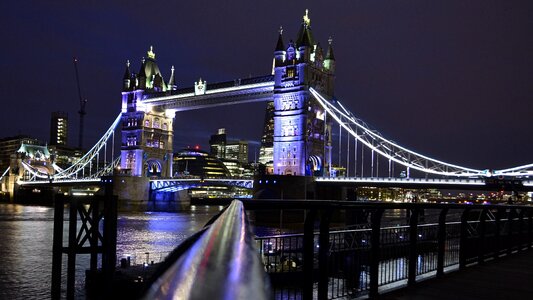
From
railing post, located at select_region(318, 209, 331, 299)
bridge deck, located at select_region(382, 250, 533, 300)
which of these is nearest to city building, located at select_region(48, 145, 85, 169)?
bridge deck, located at select_region(382, 250, 533, 300)

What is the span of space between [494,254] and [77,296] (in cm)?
1207

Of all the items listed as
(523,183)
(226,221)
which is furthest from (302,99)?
(226,221)

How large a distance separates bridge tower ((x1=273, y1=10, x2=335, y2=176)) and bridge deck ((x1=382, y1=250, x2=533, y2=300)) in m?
46.6

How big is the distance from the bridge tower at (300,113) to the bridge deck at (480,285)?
46635mm

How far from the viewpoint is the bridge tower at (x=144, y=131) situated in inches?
3061

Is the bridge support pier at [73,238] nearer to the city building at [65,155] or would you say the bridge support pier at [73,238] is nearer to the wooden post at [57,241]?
the wooden post at [57,241]

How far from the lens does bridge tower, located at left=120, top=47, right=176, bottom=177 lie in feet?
255

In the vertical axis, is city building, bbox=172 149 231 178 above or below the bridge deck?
above

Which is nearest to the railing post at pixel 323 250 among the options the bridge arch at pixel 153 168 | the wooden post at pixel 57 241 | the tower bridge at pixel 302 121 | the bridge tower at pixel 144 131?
the wooden post at pixel 57 241

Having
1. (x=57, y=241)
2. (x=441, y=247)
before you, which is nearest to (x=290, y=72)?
(x=57, y=241)

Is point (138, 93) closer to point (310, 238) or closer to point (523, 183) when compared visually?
point (523, 183)

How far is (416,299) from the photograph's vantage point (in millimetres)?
6031

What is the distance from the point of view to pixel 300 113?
5678 centimetres

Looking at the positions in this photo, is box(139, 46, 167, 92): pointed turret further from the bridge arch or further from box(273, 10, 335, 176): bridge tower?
box(273, 10, 335, 176): bridge tower
